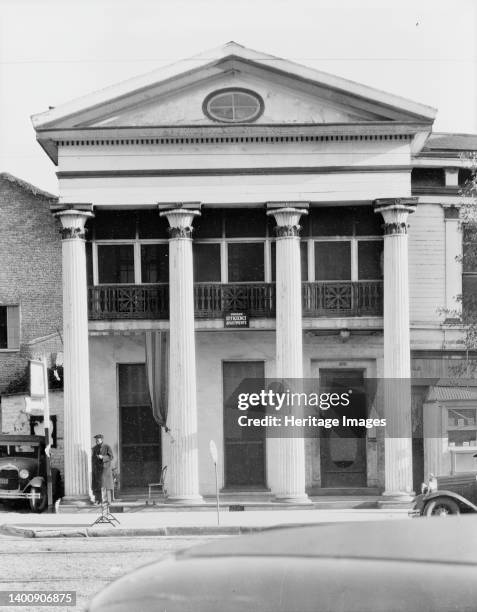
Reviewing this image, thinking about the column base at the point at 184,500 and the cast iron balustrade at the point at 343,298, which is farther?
the cast iron balustrade at the point at 343,298

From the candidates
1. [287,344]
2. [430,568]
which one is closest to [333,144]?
[287,344]

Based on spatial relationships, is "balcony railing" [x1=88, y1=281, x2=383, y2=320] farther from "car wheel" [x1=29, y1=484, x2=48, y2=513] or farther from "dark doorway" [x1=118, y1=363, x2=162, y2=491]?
"car wheel" [x1=29, y1=484, x2=48, y2=513]

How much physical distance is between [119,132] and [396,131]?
6.61 metres

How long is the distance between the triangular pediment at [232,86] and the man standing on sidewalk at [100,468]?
301 inches

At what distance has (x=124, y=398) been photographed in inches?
1057

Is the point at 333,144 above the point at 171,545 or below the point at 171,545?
above

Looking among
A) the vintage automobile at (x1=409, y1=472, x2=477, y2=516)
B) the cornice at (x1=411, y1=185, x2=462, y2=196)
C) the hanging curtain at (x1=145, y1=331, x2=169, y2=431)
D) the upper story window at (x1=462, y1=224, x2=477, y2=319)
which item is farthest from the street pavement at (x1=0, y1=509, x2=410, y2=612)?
the cornice at (x1=411, y1=185, x2=462, y2=196)

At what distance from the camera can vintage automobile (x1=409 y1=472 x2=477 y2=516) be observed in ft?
59.5

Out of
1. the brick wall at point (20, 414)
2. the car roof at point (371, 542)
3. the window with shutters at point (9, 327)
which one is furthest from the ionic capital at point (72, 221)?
the car roof at point (371, 542)

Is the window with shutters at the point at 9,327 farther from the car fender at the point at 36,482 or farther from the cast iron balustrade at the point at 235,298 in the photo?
the cast iron balustrade at the point at 235,298

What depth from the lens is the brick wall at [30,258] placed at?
3494cm

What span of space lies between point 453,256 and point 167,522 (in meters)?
10.9

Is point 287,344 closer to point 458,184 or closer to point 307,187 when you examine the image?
point 307,187

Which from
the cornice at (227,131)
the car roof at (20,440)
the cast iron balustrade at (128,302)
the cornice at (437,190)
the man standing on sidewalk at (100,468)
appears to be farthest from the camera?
the cornice at (437,190)
